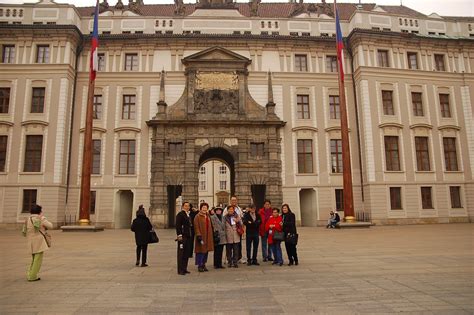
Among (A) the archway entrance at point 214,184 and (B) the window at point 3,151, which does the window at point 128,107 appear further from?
(A) the archway entrance at point 214,184

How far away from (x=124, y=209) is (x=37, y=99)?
1147 cm

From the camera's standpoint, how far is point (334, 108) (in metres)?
32.2

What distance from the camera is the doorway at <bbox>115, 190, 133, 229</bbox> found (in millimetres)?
29641

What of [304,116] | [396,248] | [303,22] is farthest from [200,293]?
[303,22]

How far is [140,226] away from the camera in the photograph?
1089 centimetres

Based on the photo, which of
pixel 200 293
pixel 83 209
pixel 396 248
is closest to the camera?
pixel 200 293

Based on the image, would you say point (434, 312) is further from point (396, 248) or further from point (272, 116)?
point (272, 116)

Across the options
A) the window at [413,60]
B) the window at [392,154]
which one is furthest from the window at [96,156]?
the window at [413,60]

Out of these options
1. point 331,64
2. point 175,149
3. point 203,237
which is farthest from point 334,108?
point 203,237

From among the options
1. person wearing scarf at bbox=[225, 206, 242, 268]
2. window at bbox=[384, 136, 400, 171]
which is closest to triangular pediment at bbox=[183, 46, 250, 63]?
window at bbox=[384, 136, 400, 171]

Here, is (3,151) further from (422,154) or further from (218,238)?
(422,154)

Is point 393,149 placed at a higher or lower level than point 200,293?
higher

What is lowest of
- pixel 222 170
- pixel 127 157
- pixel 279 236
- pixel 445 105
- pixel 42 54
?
pixel 279 236

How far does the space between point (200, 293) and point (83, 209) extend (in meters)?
20.6
